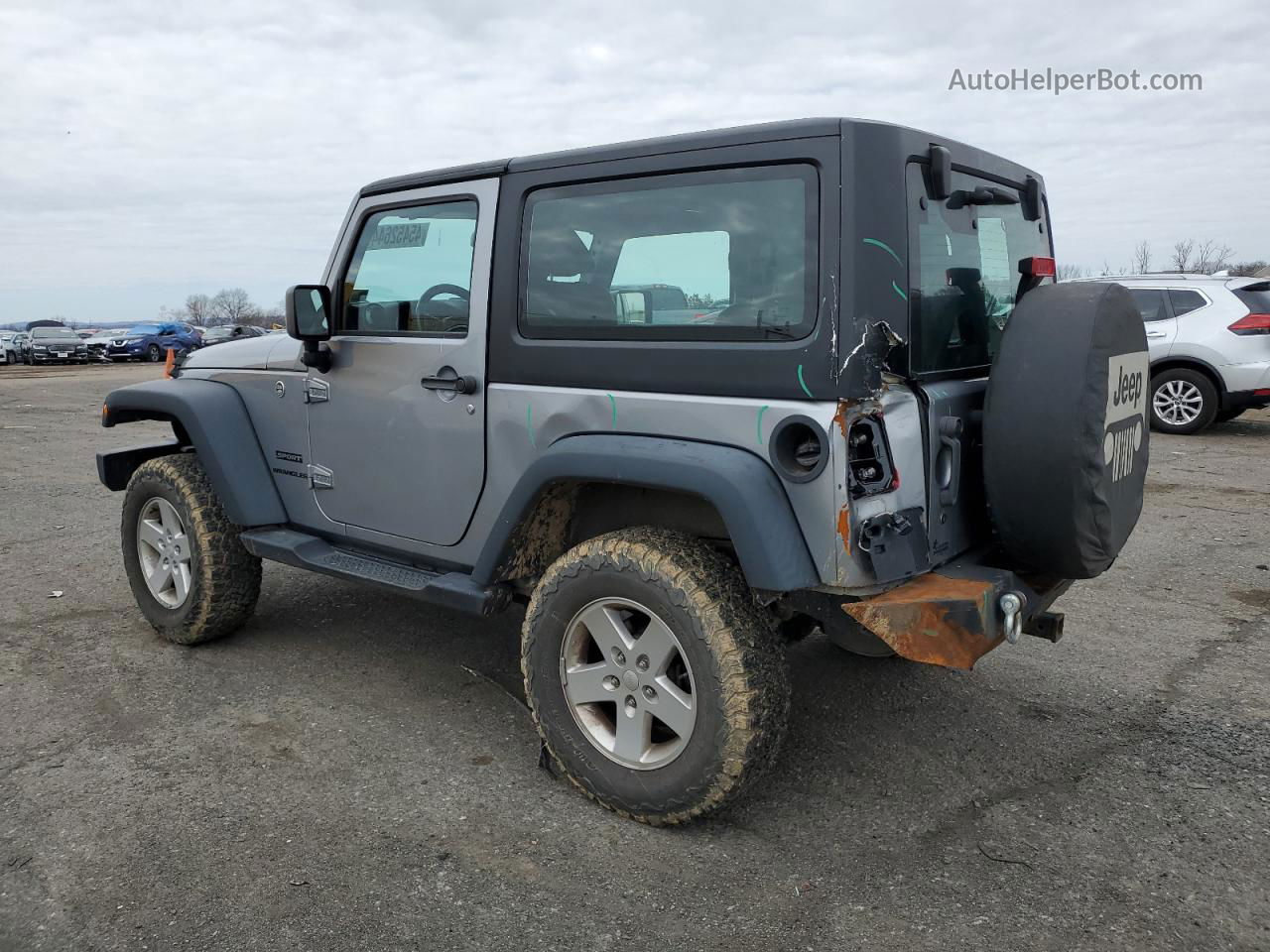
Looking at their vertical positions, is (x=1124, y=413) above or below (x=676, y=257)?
below

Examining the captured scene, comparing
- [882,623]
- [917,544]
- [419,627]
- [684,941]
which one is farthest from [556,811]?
[419,627]

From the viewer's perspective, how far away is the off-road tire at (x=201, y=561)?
4344mm

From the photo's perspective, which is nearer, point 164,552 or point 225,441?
point 225,441

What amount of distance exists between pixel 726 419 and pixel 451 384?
116cm

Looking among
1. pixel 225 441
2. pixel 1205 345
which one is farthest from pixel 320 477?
pixel 1205 345

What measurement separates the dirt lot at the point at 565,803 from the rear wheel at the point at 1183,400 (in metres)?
6.96

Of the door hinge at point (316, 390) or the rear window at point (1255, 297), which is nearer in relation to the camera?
the door hinge at point (316, 390)

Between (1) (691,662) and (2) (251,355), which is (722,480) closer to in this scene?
(1) (691,662)

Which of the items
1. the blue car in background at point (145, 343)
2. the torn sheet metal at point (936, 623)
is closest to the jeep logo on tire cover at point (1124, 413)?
the torn sheet metal at point (936, 623)

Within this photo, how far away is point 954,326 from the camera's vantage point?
3.14 meters

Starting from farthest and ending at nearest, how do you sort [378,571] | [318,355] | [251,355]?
[251,355]
[318,355]
[378,571]

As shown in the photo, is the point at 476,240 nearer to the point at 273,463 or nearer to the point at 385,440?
the point at 385,440

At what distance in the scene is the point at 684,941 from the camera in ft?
8.17

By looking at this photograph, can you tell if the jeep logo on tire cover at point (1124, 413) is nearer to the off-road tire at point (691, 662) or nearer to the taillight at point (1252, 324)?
the off-road tire at point (691, 662)
